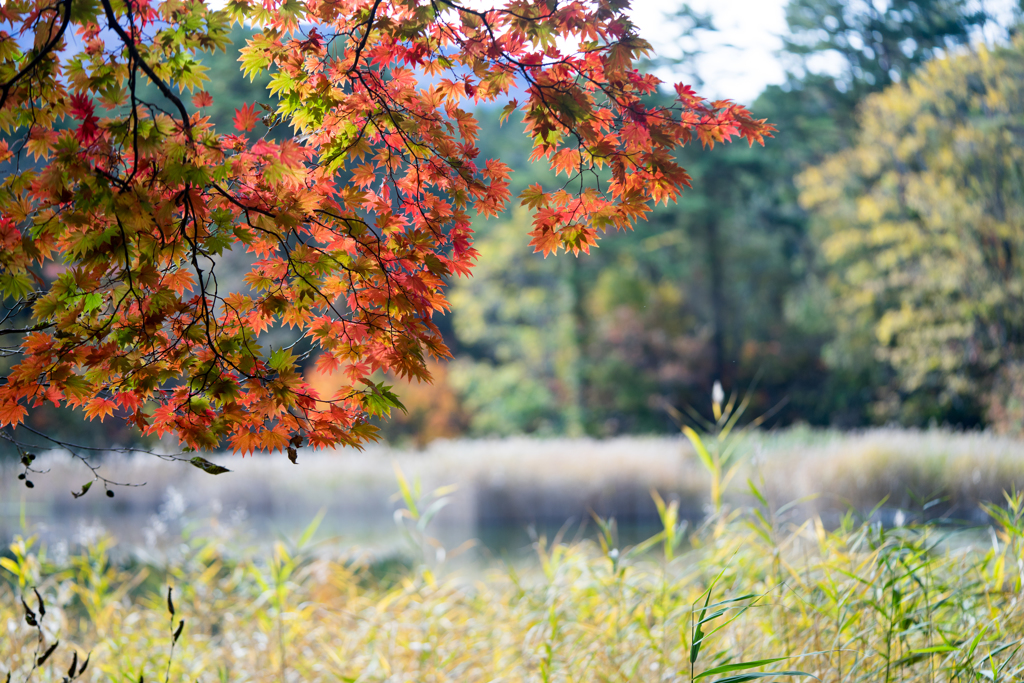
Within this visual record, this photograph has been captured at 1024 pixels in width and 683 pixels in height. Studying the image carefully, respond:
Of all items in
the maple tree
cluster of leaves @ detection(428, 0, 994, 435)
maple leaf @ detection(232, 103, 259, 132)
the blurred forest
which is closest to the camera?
the maple tree

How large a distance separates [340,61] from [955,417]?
489 inches

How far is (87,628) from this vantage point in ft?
11.6

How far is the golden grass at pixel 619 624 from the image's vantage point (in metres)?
2.11

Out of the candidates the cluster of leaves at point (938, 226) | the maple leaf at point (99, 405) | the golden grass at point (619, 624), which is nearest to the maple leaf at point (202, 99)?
the maple leaf at point (99, 405)

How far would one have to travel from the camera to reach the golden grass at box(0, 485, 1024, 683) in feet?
6.92

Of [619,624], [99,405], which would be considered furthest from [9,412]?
[619,624]

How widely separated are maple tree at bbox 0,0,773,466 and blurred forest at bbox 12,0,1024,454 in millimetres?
10474

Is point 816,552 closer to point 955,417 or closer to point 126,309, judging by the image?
point 126,309

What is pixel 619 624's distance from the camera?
2.58m

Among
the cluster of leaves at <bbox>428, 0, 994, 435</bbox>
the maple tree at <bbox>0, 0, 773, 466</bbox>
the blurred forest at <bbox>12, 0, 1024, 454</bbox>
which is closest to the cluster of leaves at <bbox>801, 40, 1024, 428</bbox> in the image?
the blurred forest at <bbox>12, 0, 1024, 454</bbox>

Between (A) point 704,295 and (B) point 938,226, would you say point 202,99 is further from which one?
(A) point 704,295

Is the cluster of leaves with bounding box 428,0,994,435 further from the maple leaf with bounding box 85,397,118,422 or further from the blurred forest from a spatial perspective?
the maple leaf with bounding box 85,397,118,422

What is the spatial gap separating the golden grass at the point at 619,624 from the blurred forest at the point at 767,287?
911 centimetres

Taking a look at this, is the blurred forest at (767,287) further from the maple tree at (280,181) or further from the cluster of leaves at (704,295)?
the maple tree at (280,181)
